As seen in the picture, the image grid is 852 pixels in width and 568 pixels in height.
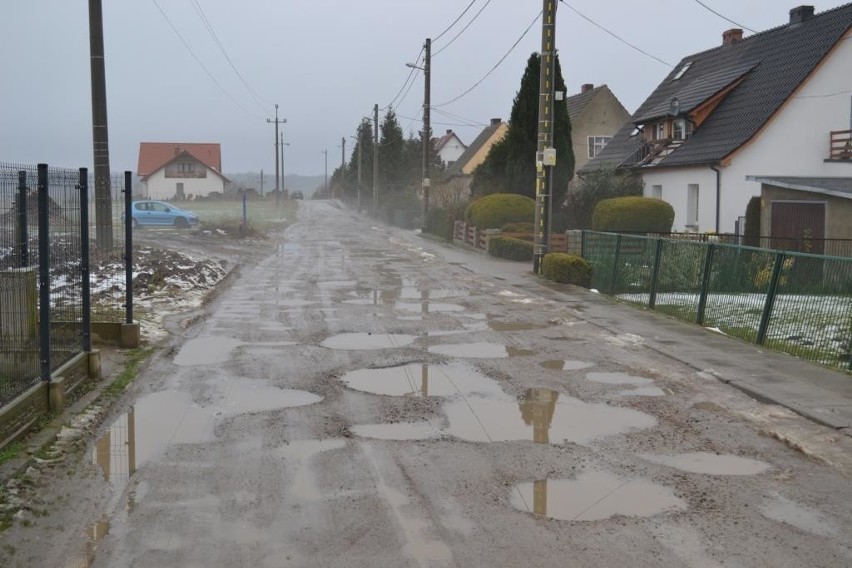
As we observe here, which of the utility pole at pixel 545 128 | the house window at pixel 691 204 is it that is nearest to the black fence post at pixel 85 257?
the utility pole at pixel 545 128

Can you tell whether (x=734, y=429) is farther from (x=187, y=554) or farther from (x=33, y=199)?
(x=33, y=199)

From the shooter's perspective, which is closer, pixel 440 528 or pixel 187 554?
Result: pixel 187 554

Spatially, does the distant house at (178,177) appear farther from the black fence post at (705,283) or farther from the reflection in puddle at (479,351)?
the reflection in puddle at (479,351)

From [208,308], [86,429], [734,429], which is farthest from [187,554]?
[208,308]

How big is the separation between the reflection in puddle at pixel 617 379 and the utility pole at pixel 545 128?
1239 centimetres

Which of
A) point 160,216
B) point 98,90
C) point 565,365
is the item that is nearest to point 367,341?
point 565,365

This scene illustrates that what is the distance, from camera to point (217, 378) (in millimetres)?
9430

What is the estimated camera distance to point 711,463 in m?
6.59

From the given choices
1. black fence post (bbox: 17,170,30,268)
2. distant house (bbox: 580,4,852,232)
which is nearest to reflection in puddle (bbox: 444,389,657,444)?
black fence post (bbox: 17,170,30,268)

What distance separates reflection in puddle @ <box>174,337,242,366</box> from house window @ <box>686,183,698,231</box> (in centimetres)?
A: 2296

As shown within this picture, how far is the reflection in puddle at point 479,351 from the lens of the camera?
1082 cm

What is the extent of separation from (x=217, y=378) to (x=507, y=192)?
25595mm

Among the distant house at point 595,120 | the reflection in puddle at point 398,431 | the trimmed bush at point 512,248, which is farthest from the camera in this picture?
the distant house at point 595,120

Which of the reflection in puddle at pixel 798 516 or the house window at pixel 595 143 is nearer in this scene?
the reflection in puddle at pixel 798 516
